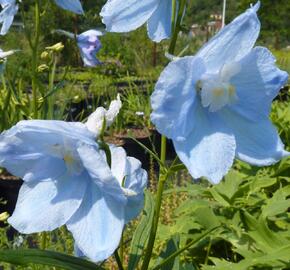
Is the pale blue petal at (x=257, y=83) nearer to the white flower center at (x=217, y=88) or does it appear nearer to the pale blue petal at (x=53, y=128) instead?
the white flower center at (x=217, y=88)

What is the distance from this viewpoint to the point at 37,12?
70.6 inches

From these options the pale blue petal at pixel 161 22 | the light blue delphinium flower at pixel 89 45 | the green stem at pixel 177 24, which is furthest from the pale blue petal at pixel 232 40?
the light blue delphinium flower at pixel 89 45

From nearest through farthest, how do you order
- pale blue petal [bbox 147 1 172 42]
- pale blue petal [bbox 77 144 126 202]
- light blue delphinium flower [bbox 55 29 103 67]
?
pale blue petal [bbox 77 144 126 202], pale blue petal [bbox 147 1 172 42], light blue delphinium flower [bbox 55 29 103 67]

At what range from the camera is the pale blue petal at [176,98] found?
0.79 meters

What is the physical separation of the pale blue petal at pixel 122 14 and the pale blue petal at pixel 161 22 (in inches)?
2.3

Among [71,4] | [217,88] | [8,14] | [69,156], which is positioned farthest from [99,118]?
[8,14]

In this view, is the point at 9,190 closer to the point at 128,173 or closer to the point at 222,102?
the point at 128,173

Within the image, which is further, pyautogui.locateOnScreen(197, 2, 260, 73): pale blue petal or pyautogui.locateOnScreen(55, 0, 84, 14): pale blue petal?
pyautogui.locateOnScreen(55, 0, 84, 14): pale blue petal

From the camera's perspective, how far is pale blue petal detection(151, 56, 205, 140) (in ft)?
2.58

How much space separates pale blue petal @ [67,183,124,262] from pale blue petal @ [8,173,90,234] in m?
0.02

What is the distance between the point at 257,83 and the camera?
2.91ft

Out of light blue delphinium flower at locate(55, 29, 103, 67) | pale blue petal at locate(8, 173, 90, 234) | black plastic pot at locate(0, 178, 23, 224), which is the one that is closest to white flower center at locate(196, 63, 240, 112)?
pale blue petal at locate(8, 173, 90, 234)

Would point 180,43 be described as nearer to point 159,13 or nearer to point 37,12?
point 37,12

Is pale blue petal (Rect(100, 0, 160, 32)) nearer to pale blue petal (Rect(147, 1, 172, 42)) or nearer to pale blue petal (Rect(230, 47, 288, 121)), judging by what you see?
pale blue petal (Rect(147, 1, 172, 42))
